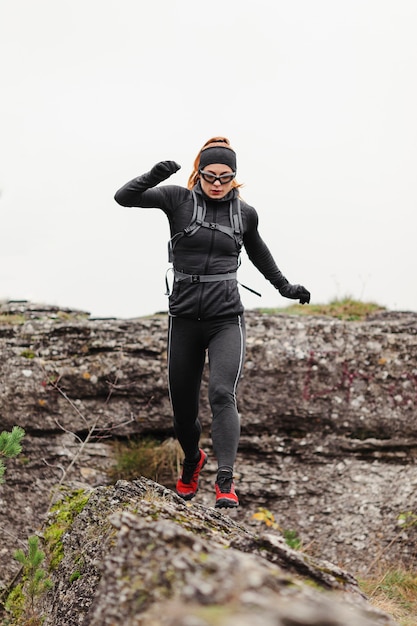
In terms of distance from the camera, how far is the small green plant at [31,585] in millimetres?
4566

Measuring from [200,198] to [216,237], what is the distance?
0.37 metres

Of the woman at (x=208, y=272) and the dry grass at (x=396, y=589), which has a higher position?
the woman at (x=208, y=272)

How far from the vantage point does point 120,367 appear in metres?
7.99

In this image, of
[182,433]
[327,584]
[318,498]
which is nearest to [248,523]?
[318,498]

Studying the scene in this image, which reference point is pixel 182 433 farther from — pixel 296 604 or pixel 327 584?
pixel 296 604

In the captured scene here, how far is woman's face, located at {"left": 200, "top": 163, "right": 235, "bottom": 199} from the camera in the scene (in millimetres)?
5195

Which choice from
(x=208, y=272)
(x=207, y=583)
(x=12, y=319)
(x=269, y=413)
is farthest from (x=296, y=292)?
(x=12, y=319)

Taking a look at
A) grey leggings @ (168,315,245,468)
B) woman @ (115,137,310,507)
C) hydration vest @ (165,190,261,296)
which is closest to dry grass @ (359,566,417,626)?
grey leggings @ (168,315,245,468)

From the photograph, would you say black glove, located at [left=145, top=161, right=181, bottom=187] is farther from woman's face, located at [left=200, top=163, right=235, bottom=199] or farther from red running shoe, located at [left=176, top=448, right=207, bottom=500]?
red running shoe, located at [left=176, top=448, right=207, bottom=500]

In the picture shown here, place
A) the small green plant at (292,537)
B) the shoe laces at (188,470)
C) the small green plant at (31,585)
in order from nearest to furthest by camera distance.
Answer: the small green plant at (31,585), the shoe laces at (188,470), the small green plant at (292,537)

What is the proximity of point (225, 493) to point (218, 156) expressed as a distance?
267 centimetres

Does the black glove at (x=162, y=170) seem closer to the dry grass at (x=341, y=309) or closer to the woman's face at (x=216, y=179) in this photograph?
the woman's face at (x=216, y=179)

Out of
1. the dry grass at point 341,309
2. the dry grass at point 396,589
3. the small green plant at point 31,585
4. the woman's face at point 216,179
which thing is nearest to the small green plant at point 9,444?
the small green plant at point 31,585

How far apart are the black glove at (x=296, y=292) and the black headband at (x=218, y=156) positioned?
131 centimetres
